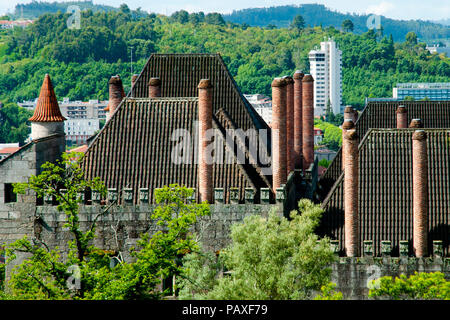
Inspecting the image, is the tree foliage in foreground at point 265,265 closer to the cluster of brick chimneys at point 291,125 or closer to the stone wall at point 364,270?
the stone wall at point 364,270

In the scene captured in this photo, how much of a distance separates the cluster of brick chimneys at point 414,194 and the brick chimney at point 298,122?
47.3 feet

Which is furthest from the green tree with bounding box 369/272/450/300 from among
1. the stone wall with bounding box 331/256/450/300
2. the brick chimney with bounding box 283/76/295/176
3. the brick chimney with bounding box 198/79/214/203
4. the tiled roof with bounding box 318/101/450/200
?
the tiled roof with bounding box 318/101/450/200

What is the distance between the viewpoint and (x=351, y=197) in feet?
151

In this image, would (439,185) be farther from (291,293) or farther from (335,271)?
(291,293)

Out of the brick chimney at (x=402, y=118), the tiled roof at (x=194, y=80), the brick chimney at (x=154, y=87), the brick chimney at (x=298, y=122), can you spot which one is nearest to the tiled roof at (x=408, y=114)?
the brick chimney at (x=402, y=118)

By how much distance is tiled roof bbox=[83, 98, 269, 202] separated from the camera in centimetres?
4694

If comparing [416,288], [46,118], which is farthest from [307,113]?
[416,288]

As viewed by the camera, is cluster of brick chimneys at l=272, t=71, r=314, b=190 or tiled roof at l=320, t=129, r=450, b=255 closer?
tiled roof at l=320, t=129, r=450, b=255

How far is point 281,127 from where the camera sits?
49.2m

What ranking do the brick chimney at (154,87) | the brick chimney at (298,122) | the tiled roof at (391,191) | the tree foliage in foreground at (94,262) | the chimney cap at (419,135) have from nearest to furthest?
the tree foliage in foreground at (94,262), the chimney cap at (419,135), the tiled roof at (391,191), the brick chimney at (154,87), the brick chimney at (298,122)

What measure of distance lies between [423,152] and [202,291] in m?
12.4

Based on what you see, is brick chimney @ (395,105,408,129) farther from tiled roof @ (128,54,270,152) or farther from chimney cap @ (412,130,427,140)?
chimney cap @ (412,130,427,140)

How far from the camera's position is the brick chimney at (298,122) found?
202 ft

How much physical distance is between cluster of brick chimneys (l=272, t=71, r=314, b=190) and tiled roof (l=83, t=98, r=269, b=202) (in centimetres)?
141
